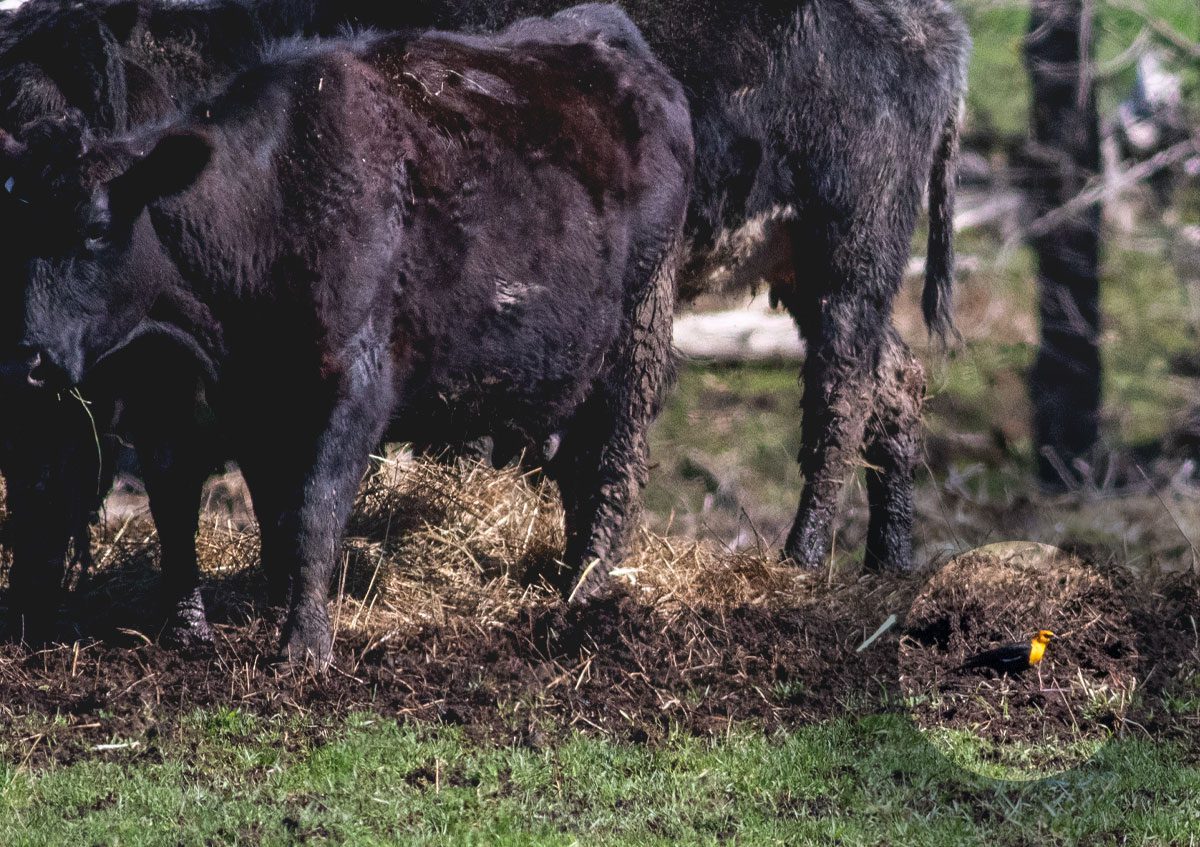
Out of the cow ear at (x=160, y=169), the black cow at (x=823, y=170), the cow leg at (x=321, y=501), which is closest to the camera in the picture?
the cow ear at (x=160, y=169)

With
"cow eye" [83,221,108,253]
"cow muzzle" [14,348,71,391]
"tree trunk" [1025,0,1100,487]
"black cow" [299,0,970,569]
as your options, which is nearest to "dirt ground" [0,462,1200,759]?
"black cow" [299,0,970,569]

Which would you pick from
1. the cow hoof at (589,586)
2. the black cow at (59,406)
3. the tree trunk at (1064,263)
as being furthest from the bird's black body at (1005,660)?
the tree trunk at (1064,263)

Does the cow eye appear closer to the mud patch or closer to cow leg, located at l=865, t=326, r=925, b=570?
the mud patch

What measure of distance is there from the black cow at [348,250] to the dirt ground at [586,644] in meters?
0.42

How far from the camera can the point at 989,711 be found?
6191mm

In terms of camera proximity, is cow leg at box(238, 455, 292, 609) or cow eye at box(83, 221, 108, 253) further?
cow leg at box(238, 455, 292, 609)

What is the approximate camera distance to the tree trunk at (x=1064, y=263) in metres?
14.0

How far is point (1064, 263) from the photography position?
1465 centimetres

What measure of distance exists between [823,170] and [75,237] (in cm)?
372

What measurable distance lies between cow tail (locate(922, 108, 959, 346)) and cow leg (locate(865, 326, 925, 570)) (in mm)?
357

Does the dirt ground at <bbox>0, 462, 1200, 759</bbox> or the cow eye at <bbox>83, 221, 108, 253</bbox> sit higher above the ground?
the cow eye at <bbox>83, 221, 108, 253</bbox>

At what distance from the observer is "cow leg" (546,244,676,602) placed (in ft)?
24.6

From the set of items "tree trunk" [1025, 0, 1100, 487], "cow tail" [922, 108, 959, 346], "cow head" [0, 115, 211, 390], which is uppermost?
"cow head" [0, 115, 211, 390]

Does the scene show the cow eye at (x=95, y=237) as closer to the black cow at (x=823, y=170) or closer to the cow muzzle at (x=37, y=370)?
the cow muzzle at (x=37, y=370)
